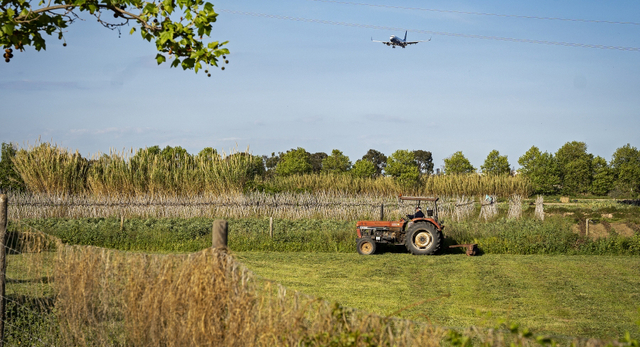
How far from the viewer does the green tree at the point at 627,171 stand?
62784mm

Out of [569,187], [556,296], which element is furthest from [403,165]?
[556,296]

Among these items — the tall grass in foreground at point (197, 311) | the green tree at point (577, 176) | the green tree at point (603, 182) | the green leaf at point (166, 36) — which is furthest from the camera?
the green tree at point (577, 176)

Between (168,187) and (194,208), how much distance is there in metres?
2.07

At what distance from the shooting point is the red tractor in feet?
44.9

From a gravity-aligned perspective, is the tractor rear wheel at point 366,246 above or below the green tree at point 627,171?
below

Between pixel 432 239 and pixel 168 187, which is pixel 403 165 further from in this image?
pixel 432 239

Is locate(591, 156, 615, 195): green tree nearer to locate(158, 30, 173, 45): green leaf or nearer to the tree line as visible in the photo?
the tree line

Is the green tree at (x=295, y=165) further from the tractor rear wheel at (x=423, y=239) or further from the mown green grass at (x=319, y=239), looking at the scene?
the tractor rear wheel at (x=423, y=239)

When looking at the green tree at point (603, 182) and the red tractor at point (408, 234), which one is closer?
the red tractor at point (408, 234)

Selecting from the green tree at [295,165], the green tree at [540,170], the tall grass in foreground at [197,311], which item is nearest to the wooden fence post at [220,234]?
the tall grass in foreground at [197,311]

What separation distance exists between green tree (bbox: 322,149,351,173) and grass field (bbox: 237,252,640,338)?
61.1 meters

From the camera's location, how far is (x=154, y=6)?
5.18 meters

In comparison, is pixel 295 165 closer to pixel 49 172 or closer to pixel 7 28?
pixel 49 172

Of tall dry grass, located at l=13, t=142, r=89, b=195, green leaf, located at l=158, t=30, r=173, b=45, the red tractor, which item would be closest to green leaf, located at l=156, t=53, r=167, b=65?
green leaf, located at l=158, t=30, r=173, b=45
